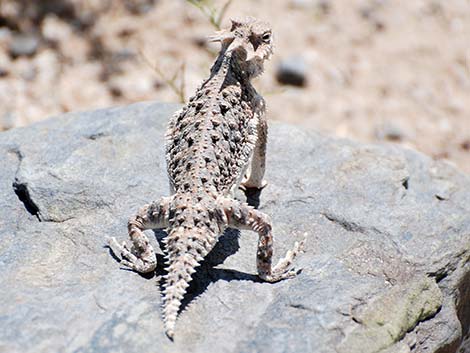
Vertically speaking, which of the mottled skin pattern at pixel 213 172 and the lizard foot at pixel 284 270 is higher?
the mottled skin pattern at pixel 213 172

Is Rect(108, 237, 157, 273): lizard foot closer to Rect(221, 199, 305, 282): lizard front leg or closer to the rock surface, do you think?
the rock surface

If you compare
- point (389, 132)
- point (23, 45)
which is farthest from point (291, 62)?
point (23, 45)

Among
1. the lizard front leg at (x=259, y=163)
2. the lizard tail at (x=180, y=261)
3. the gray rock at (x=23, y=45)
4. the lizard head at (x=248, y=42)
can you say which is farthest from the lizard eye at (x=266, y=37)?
the gray rock at (x=23, y=45)

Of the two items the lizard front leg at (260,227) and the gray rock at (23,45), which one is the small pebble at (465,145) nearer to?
the lizard front leg at (260,227)

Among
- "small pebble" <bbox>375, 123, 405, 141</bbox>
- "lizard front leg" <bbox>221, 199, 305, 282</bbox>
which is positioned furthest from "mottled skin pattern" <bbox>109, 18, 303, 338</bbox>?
"small pebble" <bbox>375, 123, 405, 141</bbox>

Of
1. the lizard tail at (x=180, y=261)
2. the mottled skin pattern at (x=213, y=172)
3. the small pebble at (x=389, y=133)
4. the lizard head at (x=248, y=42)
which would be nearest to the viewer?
the lizard tail at (x=180, y=261)

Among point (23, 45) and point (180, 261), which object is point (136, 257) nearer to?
point (180, 261)

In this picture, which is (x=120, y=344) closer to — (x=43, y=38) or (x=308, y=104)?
(x=308, y=104)
